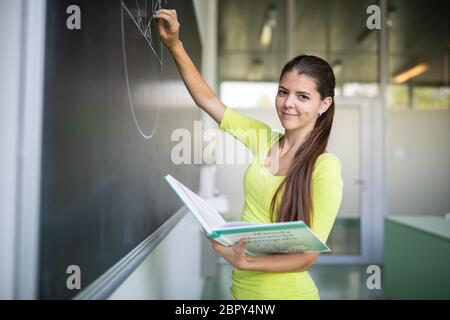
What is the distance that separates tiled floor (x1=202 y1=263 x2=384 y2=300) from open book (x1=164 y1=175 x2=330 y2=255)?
7.71ft

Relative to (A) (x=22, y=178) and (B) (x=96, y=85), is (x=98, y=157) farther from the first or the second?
(A) (x=22, y=178)

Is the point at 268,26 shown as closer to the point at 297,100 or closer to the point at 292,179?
the point at 297,100

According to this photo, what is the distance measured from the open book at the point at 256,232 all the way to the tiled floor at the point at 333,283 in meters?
2.35

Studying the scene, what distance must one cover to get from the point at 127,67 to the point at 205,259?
9.21 ft

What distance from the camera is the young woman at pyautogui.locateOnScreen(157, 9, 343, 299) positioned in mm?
910

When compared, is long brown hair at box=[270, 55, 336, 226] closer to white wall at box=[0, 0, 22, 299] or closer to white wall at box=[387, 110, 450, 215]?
white wall at box=[0, 0, 22, 299]

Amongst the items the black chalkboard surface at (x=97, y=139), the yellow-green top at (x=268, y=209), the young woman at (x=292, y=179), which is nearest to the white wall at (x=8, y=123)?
the black chalkboard surface at (x=97, y=139)

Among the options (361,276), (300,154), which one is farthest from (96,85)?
(361,276)

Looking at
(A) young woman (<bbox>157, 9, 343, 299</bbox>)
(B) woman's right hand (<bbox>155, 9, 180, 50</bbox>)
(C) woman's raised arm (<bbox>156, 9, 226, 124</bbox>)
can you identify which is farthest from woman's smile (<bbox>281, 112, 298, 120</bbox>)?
(B) woman's right hand (<bbox>155, 9, 180, 50</bbox>)

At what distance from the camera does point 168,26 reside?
1151 millimetres

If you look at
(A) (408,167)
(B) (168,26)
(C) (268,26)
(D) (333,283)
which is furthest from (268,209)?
(A) (408,167)

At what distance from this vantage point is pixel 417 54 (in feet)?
14.6

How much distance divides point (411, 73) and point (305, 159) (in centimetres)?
392

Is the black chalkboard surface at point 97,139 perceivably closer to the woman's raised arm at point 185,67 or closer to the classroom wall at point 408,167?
the woman's raised arm at point 185,67
